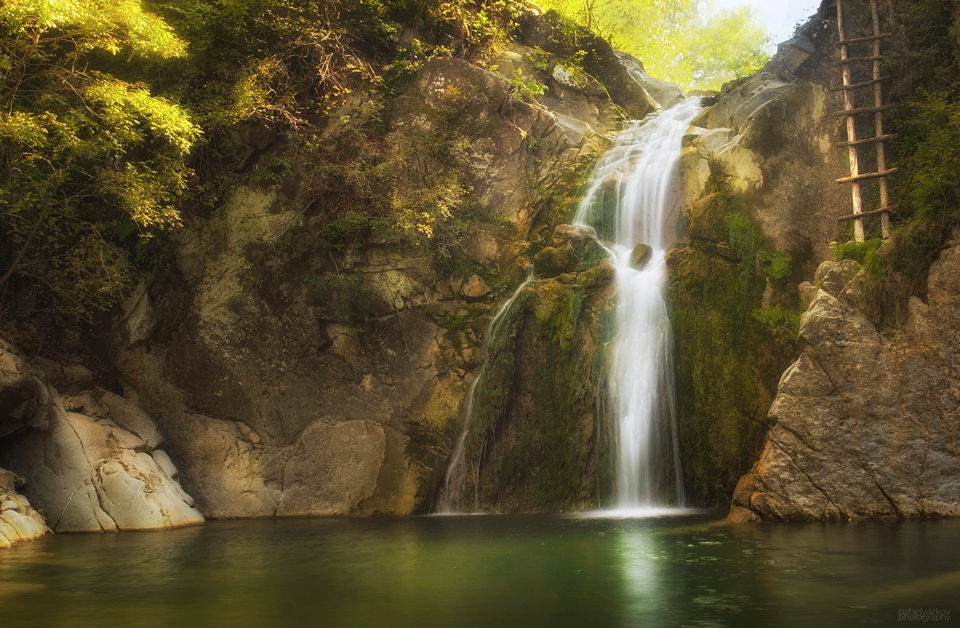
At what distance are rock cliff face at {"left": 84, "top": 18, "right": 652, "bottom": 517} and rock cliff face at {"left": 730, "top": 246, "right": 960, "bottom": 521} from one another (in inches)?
184

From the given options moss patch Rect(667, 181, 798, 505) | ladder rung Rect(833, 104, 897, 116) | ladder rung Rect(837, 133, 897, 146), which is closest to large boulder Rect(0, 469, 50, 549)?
moss patch Rect(667, 181, 798, 505)

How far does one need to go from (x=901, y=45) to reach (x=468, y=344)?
9714mm

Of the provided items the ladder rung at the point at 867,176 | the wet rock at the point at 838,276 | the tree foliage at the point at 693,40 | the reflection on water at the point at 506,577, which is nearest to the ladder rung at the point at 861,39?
the ladder rung at the point at 867,176

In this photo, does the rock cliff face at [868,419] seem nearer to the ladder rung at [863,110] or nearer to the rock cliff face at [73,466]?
the ladder rung at [863,110]

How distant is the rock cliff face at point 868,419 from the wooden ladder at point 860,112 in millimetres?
2310

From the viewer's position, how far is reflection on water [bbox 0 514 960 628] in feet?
18.5

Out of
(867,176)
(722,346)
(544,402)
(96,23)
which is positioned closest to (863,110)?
(867,176)

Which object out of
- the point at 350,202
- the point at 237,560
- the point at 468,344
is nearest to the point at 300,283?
the point at 350,202

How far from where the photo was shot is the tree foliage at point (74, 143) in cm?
1218

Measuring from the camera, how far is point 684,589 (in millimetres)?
6371

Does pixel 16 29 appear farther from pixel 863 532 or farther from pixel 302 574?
pixel 863 532

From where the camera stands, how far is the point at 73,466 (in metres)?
12.2

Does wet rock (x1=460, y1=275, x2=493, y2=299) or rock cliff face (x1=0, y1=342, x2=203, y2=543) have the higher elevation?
wet rock (x1=460, y1=275, x2=493, y2=299)

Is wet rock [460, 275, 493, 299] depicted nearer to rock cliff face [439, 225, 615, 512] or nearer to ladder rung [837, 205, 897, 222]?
rock cliff face [439, 225, 615, 512]
